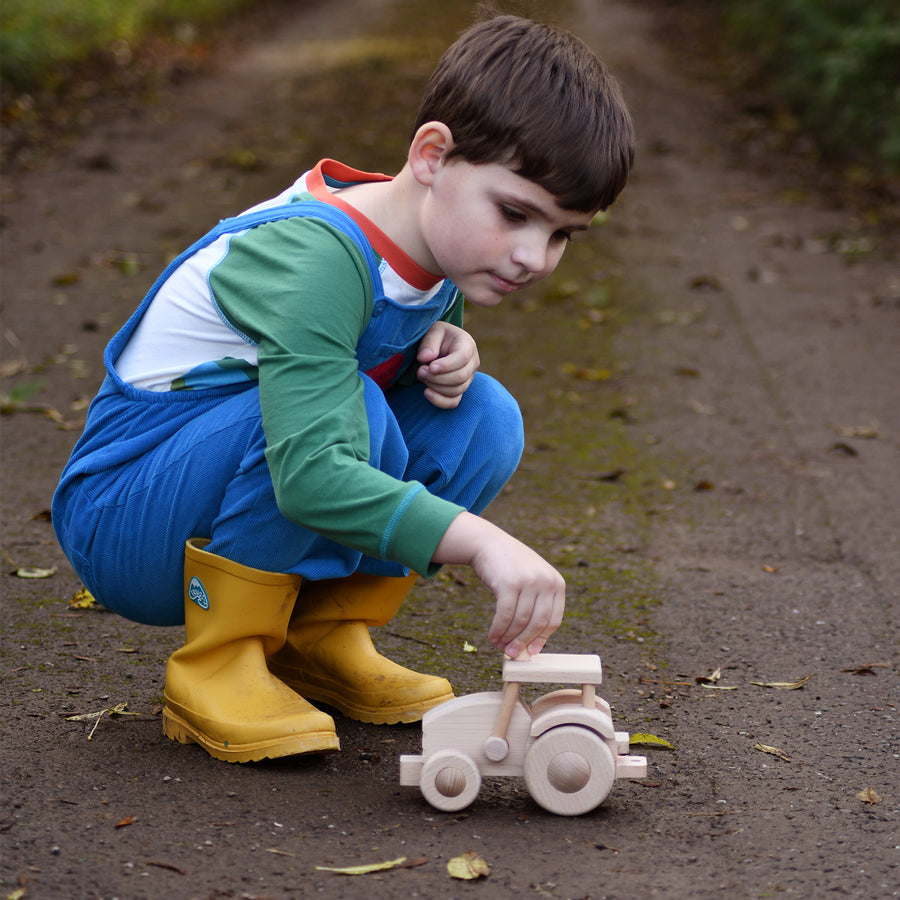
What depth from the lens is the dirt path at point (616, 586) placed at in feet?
5.61

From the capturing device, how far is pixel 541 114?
1824mm

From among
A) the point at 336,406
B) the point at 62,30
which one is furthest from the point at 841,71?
the point at 336,406

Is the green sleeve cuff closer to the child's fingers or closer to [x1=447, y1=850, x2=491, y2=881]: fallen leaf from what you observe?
the child's fingers

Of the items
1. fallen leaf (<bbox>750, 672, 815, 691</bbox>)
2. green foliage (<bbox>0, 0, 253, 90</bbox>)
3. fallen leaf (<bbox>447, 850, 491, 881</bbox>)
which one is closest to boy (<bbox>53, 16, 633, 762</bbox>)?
fallen leaf (<bbox>447, 850, 491, 881</bbox>)

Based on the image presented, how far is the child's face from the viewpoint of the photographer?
5.98ft

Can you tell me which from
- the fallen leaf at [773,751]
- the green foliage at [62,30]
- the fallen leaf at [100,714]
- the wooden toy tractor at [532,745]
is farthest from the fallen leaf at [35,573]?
the green foliage at [62,30]

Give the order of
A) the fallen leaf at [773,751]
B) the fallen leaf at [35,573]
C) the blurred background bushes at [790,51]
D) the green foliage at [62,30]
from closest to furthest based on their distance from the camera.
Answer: the fallen leaf at [773,751], the fallen leaf at [35,573], the blurred background bushes at [790,51], the green foliage at [62,30]

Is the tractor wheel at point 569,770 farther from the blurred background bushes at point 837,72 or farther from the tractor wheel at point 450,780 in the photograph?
the blurred background bushes at point 837,72

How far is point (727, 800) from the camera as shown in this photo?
1.92 meters

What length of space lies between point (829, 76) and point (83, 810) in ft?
26.4

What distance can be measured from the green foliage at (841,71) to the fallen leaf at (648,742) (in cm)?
621

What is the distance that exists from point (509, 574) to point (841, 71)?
738 cm

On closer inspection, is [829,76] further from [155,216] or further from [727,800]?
[727,800]

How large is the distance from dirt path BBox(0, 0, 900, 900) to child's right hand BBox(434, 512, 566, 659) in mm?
336
